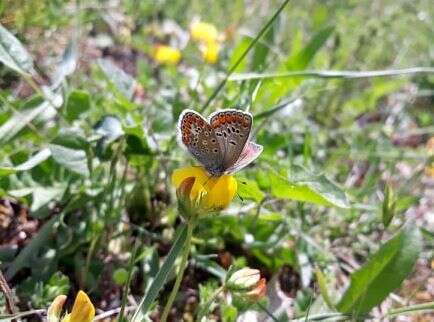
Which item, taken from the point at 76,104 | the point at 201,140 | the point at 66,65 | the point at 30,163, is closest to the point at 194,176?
the point at 201,140

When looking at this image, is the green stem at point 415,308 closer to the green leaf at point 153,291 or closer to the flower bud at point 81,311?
the green leaf at point 153,291

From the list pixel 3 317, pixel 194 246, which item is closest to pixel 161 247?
pixel 194 246

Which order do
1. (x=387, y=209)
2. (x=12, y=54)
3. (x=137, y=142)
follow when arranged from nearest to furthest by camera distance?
(x=387, y=209)
(x=12, y=54)
(x=137, y=142)

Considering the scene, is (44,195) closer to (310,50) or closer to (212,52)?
(310,50)

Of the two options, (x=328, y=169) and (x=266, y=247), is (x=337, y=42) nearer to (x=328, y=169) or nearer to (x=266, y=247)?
(x=328, y=169)

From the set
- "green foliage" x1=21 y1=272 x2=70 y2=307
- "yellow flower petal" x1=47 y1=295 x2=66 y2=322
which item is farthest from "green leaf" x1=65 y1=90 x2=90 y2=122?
"yellow flower petal" x1=47 y1=295 x2=66 y2=322

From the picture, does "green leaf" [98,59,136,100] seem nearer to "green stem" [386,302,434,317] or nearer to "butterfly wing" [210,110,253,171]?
"butterfly wing" [210,110,253,171]
